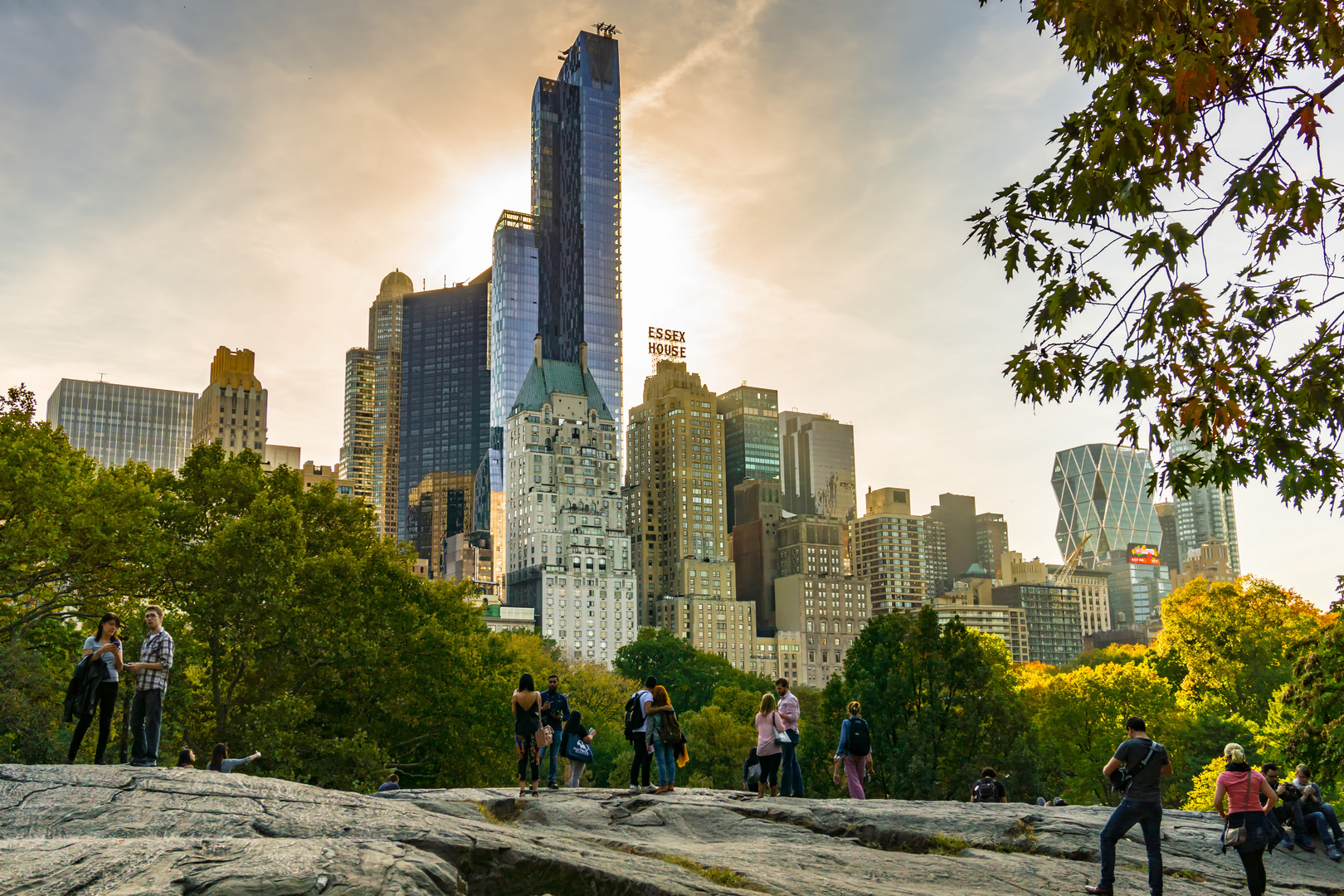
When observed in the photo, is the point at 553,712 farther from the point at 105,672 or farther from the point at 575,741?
the point at 105,672

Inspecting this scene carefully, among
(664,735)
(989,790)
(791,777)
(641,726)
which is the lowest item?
(989,790)

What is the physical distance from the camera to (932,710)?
130ft

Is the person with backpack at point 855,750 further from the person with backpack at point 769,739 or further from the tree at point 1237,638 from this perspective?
the tree at point 1237,638

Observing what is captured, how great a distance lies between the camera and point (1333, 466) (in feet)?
30.6

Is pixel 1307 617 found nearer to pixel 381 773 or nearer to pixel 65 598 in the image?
pixel 381 773

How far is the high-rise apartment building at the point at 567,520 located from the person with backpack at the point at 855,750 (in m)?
151

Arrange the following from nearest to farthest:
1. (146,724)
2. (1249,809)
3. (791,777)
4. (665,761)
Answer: (1249,809)
(146,724)
(665,761)
(791,777)

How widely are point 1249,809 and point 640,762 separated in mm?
10780

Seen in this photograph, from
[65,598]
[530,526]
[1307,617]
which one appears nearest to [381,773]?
[65,598]

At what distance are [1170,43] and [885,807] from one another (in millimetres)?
14747

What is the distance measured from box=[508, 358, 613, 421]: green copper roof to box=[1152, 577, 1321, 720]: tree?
138511mm

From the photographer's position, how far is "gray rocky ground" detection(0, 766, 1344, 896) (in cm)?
962

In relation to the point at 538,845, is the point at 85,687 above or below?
above

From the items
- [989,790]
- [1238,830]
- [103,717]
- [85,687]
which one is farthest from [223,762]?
[1238,830]
